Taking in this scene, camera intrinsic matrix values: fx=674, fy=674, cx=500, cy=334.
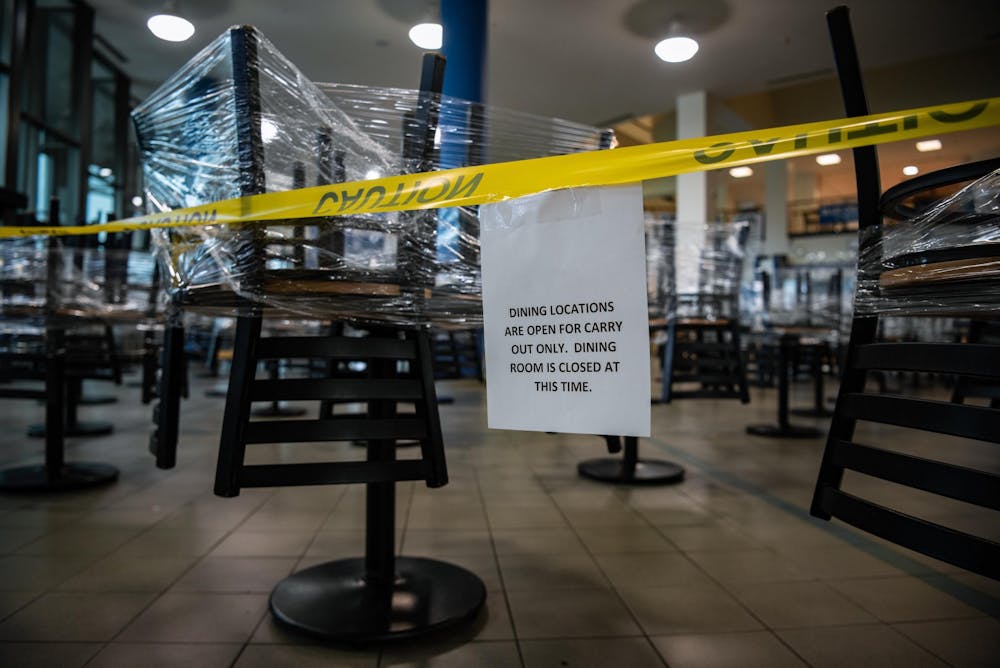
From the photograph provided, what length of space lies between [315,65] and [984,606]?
8138mm

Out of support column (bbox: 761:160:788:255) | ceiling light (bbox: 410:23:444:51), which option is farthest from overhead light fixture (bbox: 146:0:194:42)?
support column (bbox: 761:160:788:255)

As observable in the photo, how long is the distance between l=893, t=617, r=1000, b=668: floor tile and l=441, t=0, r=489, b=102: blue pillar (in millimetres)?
4485

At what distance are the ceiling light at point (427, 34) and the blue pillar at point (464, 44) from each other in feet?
1.15

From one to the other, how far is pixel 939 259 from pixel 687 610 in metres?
0.88

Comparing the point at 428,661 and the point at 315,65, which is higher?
the point at 315,65

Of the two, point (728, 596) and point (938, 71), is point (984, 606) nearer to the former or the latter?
point (728, 596)

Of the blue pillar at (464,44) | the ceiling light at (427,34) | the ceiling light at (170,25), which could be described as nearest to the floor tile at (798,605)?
the blue pillar at (464,44)

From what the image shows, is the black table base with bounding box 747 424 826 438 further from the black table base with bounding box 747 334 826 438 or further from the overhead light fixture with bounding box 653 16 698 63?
the overhead light fixture with bounding box 653 16 698 63

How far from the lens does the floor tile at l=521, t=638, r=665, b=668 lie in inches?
47.2

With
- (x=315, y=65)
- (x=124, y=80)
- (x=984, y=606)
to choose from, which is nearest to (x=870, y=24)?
(x=315, y=65)

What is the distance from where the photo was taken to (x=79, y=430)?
360 centimetres

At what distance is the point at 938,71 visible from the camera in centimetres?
881

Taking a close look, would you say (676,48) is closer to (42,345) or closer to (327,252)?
A: (42,345)

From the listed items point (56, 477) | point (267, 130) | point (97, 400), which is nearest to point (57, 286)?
point (56, 477)
